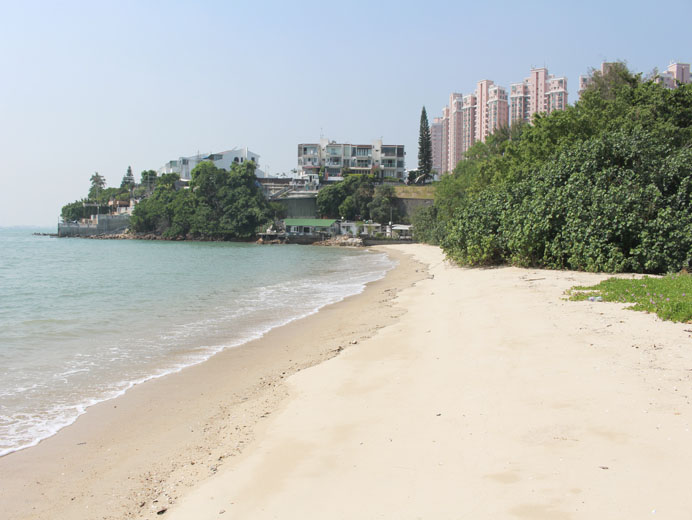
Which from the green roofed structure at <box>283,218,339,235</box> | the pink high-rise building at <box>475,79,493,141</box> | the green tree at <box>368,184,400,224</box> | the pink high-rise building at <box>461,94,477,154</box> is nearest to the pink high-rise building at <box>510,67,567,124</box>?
the pink high-rise building at <box>475,79,493,141</box>

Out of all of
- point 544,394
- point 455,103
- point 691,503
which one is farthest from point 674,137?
point 455,103

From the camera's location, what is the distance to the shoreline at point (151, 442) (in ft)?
13.5

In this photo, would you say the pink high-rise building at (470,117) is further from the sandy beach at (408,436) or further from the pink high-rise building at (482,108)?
the sandy beach at (408,436)

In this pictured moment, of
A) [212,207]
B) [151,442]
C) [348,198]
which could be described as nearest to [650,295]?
[151,442]

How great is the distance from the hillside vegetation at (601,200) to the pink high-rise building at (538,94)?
75891 millimetres

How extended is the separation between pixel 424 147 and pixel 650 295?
8717 cm

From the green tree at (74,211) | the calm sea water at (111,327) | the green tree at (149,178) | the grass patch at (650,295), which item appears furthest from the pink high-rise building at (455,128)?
the grass patch at (650,295)

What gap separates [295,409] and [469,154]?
44.2m

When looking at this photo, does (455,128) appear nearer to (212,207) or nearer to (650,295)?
(212,207)

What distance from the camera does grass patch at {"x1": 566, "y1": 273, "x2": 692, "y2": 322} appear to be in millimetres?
7434

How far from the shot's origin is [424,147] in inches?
3649

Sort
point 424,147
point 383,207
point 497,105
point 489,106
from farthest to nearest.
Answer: point 489,106 < point 497,105 < point 424,147 < point 383,207

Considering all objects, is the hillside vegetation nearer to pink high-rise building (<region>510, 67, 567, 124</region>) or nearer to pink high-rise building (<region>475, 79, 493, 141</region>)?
pink high-rise building (<region>510, 67, 567, 124</region>)

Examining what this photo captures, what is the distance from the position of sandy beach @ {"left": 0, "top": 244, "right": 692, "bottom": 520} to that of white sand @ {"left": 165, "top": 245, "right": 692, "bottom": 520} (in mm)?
17
